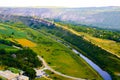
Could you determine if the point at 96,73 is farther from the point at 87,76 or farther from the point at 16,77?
the point at 16,77

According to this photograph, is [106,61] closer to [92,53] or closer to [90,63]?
[90,63]

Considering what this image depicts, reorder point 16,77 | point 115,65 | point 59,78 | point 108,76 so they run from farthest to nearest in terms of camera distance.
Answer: point 115,65 < point 108,76 < point 59,78 < point 16,77

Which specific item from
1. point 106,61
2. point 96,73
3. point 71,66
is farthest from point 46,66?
point 106,61

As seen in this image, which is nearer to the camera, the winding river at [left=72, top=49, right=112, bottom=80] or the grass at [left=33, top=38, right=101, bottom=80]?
the winding river at [left=72, top=49, right=112, bottom=80]

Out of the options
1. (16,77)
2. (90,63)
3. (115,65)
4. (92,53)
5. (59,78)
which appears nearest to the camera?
(16,77)

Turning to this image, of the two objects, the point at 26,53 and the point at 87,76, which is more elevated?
the point at 26,53

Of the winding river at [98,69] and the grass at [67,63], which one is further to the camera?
the grass at [67,63]

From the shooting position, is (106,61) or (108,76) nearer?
(108,76)

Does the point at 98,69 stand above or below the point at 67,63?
below

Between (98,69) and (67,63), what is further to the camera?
(67,63)
